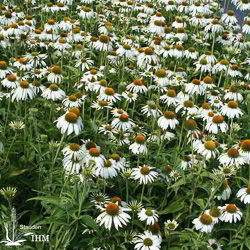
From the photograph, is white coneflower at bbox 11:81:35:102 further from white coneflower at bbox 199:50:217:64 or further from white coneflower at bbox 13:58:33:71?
white coneflower at bbox 199:50:217:64

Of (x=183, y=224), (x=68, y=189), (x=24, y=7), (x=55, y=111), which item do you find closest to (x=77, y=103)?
(x=55, y=111)

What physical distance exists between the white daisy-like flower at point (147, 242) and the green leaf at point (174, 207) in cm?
51

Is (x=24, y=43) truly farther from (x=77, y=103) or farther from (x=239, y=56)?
(x=239, y=56)

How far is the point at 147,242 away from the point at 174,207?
2.27 ft

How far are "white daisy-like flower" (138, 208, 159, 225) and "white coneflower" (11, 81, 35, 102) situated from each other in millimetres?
1572

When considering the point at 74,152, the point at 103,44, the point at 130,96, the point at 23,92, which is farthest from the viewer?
the point at 103,44

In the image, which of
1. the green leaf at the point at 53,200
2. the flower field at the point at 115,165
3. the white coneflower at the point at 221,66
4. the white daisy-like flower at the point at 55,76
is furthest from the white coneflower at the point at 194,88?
the green leaf at the point at 53,200

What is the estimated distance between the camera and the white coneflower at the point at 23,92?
4.29 metres

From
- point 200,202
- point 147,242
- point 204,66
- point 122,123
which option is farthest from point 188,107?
point 147,242

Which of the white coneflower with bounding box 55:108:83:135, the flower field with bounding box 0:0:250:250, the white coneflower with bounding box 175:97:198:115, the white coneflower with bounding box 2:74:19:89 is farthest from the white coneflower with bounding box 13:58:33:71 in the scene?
the white coneflower with bounding box 55:108:83:135

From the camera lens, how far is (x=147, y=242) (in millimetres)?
3355

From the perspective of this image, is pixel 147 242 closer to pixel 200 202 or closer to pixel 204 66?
pixel 200 202

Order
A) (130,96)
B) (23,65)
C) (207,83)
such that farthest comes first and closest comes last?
(207,83)
(23,65)
(130,96)

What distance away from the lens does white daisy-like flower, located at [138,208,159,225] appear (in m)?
3.50
